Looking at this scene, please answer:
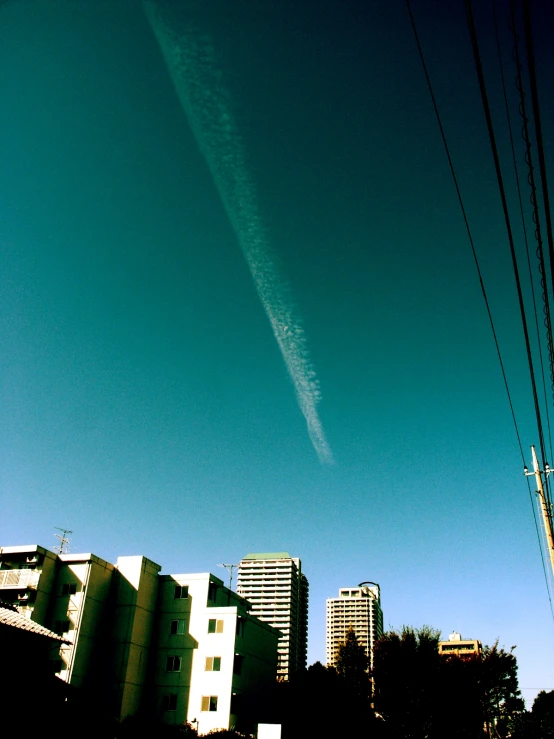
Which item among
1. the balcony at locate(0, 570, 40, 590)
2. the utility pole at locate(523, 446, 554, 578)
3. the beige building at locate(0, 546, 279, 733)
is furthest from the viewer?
the balcony at locate(0, 570, 40, 590)

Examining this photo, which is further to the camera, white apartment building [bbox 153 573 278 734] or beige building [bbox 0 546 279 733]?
white apartment building [bbox 153 573 278 734]

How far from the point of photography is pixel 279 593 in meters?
161

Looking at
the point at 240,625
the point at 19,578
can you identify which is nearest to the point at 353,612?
A: the point at 240,625

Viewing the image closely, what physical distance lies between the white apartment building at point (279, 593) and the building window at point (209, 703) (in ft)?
404

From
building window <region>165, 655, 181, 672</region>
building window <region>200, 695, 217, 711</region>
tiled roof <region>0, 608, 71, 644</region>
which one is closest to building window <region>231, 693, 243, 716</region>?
building window <region>200, 695, 217, 711</region>

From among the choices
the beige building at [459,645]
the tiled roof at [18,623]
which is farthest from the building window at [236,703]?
the beige building at [459,645]

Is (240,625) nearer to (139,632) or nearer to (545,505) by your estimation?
(139,632)

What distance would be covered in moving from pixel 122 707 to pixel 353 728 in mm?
18684

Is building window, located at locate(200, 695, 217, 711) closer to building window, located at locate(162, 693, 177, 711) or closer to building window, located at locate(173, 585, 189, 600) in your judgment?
building window, located at locate(162, 693, 177, 711)

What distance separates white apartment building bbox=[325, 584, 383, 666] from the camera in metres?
187

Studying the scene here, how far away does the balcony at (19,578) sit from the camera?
38.4m

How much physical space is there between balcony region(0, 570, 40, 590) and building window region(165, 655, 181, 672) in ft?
42.3

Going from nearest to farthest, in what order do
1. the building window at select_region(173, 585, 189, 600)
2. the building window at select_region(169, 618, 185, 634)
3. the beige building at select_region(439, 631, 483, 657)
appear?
the building window at select_region(169, 618, 185, 634) < the building window at select_region(173, 585, 189, 600) < the beige building at select_region(439, 631, 483, 657)

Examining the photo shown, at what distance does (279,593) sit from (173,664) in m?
131
